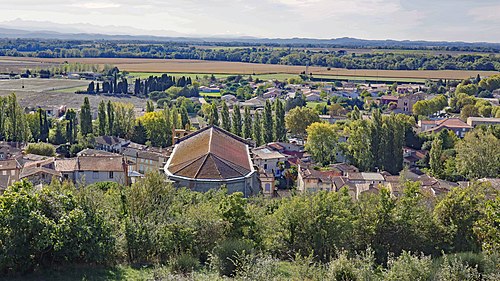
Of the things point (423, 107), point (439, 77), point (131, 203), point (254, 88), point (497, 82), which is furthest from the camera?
point (439, 77)

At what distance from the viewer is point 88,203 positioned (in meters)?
13.8

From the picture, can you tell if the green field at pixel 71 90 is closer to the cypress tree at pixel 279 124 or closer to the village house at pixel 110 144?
the village house at pixel 110 144

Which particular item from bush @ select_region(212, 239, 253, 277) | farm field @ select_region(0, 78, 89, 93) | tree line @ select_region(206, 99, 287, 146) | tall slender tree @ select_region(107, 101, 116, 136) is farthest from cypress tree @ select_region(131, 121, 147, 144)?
farm field @ select_region(0, 78, 89, 93)

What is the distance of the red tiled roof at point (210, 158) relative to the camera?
25.0 metres

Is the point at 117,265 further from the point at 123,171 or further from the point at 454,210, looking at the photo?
the point at 123,171

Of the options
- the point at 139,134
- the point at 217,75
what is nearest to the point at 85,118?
the point at 139,134

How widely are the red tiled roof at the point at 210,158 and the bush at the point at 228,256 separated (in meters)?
11.3

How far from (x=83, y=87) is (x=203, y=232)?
3213 inches

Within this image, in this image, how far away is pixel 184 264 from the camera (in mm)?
12781

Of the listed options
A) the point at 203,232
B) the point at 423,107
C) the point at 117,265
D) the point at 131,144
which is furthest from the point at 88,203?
the point at 423,107

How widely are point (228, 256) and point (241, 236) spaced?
1.87 m

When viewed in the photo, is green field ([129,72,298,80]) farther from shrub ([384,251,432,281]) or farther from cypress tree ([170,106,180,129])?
shrub ([384,251,432,281])

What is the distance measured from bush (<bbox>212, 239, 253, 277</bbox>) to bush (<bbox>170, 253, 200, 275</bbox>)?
507 mm

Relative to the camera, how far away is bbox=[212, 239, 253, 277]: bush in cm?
1266
